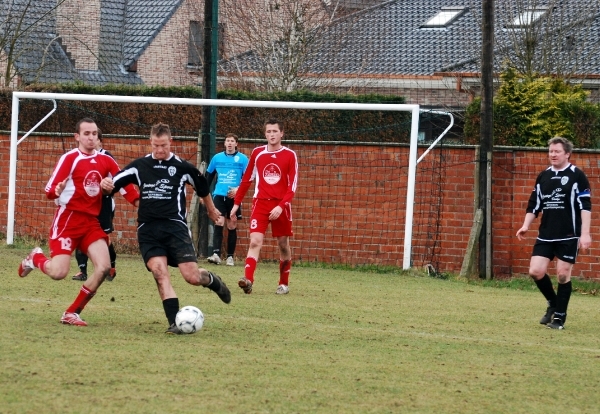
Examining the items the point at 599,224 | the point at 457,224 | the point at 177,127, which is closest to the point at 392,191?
the point at 457,224

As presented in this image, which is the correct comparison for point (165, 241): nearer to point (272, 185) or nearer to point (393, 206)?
point (272, 185)

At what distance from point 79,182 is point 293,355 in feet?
8.60

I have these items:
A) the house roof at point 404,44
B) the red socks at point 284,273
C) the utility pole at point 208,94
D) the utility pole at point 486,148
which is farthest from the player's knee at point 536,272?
the house roof at point 404,44

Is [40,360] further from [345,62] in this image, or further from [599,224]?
[345,62]

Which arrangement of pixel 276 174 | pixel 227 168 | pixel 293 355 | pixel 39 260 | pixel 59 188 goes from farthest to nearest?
pixel 227 168
pixel 276 174
pixel 39 260
pixel 59 188
pixel 293 355

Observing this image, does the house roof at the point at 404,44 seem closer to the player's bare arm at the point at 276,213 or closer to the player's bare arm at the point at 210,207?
the player's bare arm at the point at 276,213

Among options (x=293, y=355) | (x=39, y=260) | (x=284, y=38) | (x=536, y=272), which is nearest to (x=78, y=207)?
(x=39, y=260)

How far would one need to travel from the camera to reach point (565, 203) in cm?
959

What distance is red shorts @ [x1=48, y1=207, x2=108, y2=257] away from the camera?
8430 mm

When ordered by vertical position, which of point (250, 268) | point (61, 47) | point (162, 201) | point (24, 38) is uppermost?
point (24, 38)

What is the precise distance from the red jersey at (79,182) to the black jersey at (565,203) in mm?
4034

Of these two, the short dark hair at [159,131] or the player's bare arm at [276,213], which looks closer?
the short dark hair at [159,131]

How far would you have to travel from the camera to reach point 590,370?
7.21m

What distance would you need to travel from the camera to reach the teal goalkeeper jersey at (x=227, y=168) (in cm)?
1469
